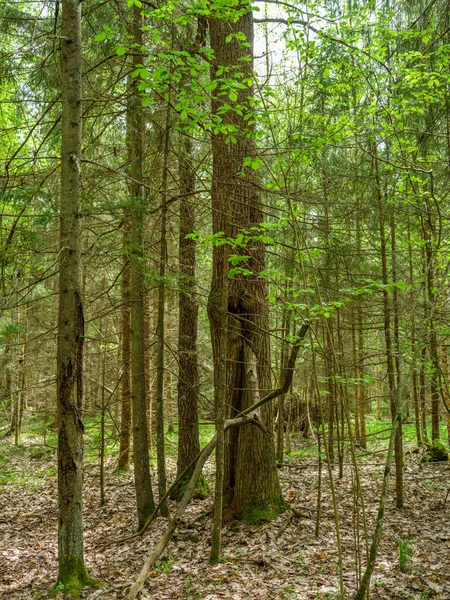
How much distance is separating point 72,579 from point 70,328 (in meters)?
2.57

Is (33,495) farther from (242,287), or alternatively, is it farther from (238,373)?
(242,287)

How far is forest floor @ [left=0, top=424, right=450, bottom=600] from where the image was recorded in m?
4.79

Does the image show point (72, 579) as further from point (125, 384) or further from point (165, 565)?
point (125, 384)

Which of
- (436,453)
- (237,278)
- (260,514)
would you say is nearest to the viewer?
(237,278)

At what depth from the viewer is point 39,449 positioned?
14773 mm

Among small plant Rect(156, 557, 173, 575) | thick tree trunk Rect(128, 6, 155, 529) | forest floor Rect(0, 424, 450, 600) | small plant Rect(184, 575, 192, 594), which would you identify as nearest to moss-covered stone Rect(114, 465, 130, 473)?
forest floor Rect(0, 424, 450, 600)

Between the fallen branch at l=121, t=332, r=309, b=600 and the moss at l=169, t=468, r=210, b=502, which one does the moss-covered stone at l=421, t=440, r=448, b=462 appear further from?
the fallen branch at l=121, t=332, r=309, b=600

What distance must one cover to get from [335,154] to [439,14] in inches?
105

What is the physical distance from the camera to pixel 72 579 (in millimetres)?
4852

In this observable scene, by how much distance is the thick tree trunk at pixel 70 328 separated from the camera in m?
5.00

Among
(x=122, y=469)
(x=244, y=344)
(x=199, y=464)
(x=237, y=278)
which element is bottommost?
(x=122, y=469)

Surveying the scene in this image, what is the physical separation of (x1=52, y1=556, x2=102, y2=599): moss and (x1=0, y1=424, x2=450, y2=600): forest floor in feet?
0.38

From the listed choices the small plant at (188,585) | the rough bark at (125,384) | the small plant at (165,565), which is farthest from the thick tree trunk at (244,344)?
the rough bark at (125,384)

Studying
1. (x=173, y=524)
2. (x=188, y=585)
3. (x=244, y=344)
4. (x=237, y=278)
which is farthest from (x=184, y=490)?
(x=237, y=278)
